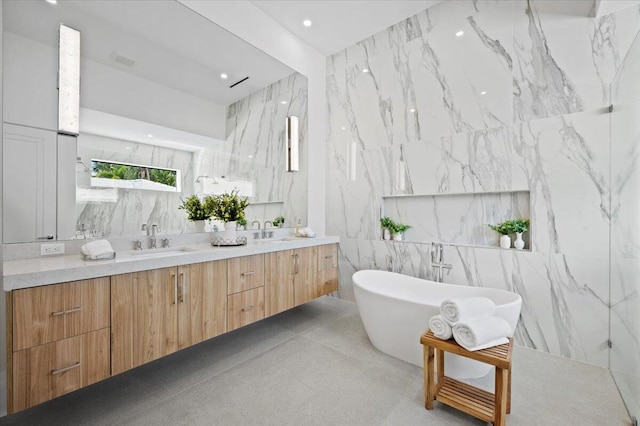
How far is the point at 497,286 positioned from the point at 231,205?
2.62 meters

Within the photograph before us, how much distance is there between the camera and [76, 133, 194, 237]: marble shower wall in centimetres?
203

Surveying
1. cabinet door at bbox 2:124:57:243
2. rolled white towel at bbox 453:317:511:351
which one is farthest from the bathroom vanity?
rolled white towel at bbox 453:317:511:351

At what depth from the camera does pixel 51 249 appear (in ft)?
6.04

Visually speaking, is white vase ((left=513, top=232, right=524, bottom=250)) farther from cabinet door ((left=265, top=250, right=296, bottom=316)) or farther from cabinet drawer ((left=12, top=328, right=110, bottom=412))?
cabinet drawer ((left=12, top=328, right=110, bottom=412))

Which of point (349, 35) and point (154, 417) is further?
point (349, 35)

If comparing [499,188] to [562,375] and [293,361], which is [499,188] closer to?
[562,375]

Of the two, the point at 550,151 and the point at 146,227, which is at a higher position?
the point at 550,151

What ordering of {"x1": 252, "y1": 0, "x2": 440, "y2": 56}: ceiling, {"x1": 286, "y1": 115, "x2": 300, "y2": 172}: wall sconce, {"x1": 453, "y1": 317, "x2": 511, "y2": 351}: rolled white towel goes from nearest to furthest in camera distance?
{"x1": 453, "y1": 317, "x2": 511, "y2": 351}: rolled white towel, {"x1": 252, "y1": 0, "x2": 440, "y2": 56}: ceiling, {"x1": 286, "y1": 115, "x2": 300, "y2": 172}: wall sconce

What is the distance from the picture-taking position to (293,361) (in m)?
2.25

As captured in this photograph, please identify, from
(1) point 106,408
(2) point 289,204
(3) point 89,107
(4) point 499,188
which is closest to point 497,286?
(4) point 499,188

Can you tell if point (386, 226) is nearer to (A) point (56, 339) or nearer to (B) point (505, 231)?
(B) point (505, 231)

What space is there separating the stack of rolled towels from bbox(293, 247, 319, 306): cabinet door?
150 centimetres

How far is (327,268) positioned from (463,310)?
1845 mm

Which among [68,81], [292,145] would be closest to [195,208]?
[68,81]
